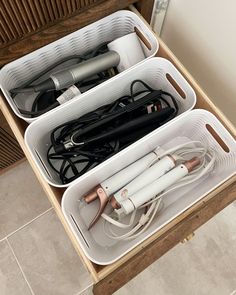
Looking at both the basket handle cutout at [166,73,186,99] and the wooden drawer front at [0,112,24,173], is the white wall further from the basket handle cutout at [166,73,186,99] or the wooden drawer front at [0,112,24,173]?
the wooden drawer front at [0,112,24,173]

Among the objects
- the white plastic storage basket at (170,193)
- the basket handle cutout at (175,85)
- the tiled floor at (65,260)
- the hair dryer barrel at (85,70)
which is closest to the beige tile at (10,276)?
the tiled floor at (65,260)

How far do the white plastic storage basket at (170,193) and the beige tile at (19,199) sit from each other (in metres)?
0.47

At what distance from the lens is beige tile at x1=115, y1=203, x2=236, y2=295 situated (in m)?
1.03

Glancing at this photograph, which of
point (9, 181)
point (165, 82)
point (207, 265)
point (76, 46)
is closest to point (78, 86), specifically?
point (76, 46)

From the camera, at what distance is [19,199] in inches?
43.8

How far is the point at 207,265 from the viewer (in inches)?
41.8

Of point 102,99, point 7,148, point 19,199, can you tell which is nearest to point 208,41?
point 102,99

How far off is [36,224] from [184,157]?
23.9 inches

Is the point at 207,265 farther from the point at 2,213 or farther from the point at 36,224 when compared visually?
the point at 2,213

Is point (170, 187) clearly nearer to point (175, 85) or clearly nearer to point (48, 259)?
point (175, 85)

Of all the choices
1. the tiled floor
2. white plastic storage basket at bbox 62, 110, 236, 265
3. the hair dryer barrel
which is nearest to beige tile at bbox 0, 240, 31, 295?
the tiled floor

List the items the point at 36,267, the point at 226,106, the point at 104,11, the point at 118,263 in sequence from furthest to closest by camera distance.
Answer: the point at 36,267
the point at 226,106
the point at 104,11
the point at 118,263

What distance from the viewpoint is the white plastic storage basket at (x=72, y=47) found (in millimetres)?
683

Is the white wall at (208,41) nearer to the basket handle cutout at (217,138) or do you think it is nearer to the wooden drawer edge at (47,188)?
the basket handle cutout at (217,138)
